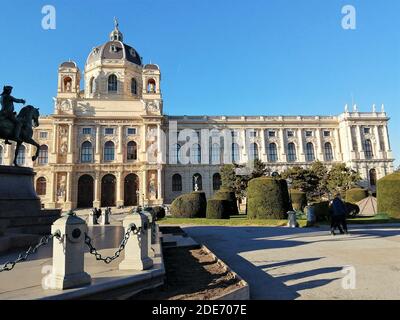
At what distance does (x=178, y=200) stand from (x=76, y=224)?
20263 millimetres

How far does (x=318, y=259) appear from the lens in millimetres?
6969

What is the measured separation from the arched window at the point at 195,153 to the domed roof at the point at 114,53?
16803 millimetres

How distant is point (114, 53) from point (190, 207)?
34050 millimetres

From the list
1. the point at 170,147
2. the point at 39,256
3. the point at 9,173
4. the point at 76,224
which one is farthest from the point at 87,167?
the point at 76,224

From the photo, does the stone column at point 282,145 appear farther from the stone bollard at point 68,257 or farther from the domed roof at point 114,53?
the stone bollard at point 68,257

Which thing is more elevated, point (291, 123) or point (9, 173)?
point (291, 123)

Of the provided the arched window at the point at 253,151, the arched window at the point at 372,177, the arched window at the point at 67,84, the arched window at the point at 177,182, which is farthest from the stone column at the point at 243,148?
the arched window at the point at 67,84

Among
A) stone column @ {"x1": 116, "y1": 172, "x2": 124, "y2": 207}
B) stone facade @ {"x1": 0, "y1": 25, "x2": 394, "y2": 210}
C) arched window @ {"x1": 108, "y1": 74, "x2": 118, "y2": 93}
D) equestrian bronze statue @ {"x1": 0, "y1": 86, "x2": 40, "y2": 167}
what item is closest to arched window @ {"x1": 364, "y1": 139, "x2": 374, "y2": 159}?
stone facade @ {"x1": 0, "y1": 25, "x2": 394, "y2": 210}

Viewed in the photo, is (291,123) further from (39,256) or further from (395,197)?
(39,256)

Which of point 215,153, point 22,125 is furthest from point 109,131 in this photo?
point 22,125

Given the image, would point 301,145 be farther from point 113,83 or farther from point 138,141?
point 113,83

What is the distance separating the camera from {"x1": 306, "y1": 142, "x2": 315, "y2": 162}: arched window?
48844mm

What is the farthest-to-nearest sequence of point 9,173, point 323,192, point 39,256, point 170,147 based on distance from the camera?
point 170,147
point 323,192
point 9,173
point 39,256

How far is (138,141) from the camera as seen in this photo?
43.2 m
